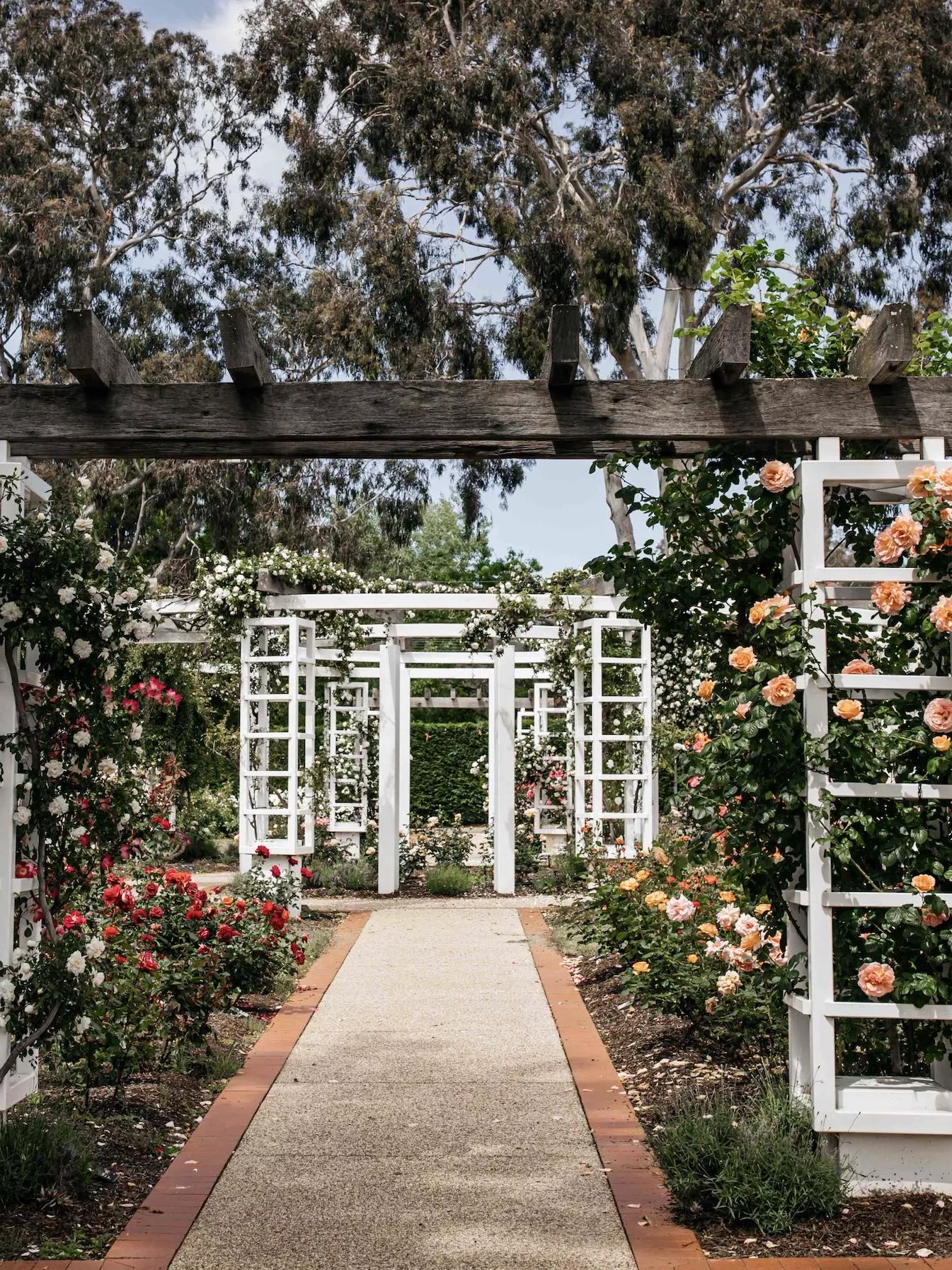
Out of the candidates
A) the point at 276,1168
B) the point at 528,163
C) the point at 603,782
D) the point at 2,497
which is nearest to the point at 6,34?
the point at 528,163

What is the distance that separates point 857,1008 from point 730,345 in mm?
1989

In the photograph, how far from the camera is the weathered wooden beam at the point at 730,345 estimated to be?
13.1 feet

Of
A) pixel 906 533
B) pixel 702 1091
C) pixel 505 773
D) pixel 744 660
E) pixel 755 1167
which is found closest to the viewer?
pixel 755 1167

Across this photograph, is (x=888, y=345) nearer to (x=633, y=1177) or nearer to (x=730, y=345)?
(x=730, y=345)

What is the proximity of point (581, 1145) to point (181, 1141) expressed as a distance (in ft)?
4.42

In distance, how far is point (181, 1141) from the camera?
4508 millimetres

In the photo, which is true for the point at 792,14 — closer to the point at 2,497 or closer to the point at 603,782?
the point at 603,782

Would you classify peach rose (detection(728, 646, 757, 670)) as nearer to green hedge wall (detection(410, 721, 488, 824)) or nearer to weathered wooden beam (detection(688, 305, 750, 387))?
weathered wooden beam (detection(688, 305, 750, 387))

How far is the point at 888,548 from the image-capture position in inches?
155

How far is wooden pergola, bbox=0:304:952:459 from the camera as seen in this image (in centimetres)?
418

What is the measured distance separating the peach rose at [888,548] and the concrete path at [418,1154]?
2.06 m

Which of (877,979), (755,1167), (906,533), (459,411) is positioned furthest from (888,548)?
(755,1167)

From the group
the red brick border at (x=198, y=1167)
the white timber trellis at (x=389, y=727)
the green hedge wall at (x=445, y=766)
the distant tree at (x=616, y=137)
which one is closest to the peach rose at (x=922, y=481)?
the red brick border at (x=198, y=1167)

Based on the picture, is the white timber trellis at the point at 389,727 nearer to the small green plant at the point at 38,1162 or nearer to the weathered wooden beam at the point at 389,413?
the small green plant at the point at 38,1162
